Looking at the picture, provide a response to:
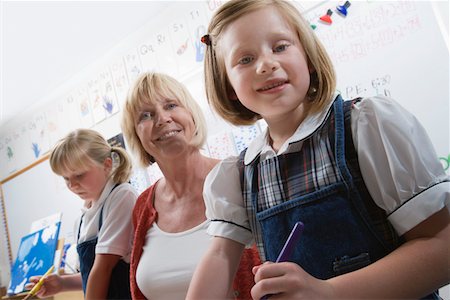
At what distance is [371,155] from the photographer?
0.35 m

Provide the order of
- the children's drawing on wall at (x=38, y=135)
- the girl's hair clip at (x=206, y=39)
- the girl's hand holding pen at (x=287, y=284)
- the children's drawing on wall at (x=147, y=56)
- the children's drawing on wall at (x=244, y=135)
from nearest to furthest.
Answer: the girl's hand holding pen at (x=287, y=284), the girl's hair clip at (x=206, y=39), the children's drawing on wall at (x=244, y=135), the children's drawing on wall at (x=147, y=56), the children's drawing on wall at (x=38, y=135)

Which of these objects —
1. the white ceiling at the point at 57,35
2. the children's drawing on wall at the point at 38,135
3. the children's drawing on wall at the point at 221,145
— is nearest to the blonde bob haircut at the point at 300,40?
the children's drawing on wall at the point at 221,145

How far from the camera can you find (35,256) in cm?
173

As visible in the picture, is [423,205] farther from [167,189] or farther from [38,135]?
A: [38,135]

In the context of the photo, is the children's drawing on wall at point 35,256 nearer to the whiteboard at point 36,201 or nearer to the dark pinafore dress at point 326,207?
the whiteboard at point 36,201

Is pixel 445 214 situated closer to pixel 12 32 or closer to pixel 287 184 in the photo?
pixel 287 184

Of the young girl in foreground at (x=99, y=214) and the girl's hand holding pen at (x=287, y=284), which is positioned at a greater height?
the young girl in foreground at (x=99, y=214)

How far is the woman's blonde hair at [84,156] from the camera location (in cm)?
98

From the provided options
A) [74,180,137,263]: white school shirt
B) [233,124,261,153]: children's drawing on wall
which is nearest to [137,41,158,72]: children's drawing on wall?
[233,124,261,153]: children's drawing on wall

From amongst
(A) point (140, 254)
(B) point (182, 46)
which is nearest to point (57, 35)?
(B) point (182, 46)

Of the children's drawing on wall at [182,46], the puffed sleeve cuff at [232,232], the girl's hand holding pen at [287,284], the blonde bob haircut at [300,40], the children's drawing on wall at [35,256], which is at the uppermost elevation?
the children's drawing on wall at [182,46]

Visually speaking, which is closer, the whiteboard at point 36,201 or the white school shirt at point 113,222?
the white school shirt at point 113,222

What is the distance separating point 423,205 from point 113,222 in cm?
69

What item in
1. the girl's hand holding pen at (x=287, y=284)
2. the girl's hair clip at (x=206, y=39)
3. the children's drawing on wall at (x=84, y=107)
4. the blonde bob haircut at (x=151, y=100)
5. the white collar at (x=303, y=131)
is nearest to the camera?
the girl's hand holding pen at (x=287, y=284)
